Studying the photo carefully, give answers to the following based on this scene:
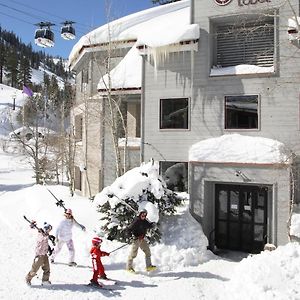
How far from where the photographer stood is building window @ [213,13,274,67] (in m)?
14.7

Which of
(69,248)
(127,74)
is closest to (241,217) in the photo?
(69,248)

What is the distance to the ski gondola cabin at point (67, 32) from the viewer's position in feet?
69.3

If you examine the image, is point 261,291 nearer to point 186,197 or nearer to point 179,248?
point 179,248

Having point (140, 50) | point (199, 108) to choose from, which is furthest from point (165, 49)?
point (199, 108)

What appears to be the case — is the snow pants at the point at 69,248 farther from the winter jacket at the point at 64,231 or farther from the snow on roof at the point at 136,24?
the snow on roof at the point at 136,24

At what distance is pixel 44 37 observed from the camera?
20.8m

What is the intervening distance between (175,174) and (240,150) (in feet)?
10.9

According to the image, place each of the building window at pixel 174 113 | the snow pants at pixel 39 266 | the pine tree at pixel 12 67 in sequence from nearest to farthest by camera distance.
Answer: the snow pants at pixel 39 266, the building window at pixel 174 113, the pine tree at pixel 12 67

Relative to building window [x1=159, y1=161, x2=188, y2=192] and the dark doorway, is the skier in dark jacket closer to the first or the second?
the dark doorway

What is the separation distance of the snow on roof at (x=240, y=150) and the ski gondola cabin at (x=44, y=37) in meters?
11.3

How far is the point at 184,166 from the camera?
51.3 ft

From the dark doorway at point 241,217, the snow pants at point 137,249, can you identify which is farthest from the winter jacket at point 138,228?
the dark doorway at point 241,217

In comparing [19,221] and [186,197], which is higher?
[186,197]

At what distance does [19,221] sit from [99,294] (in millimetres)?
8491
